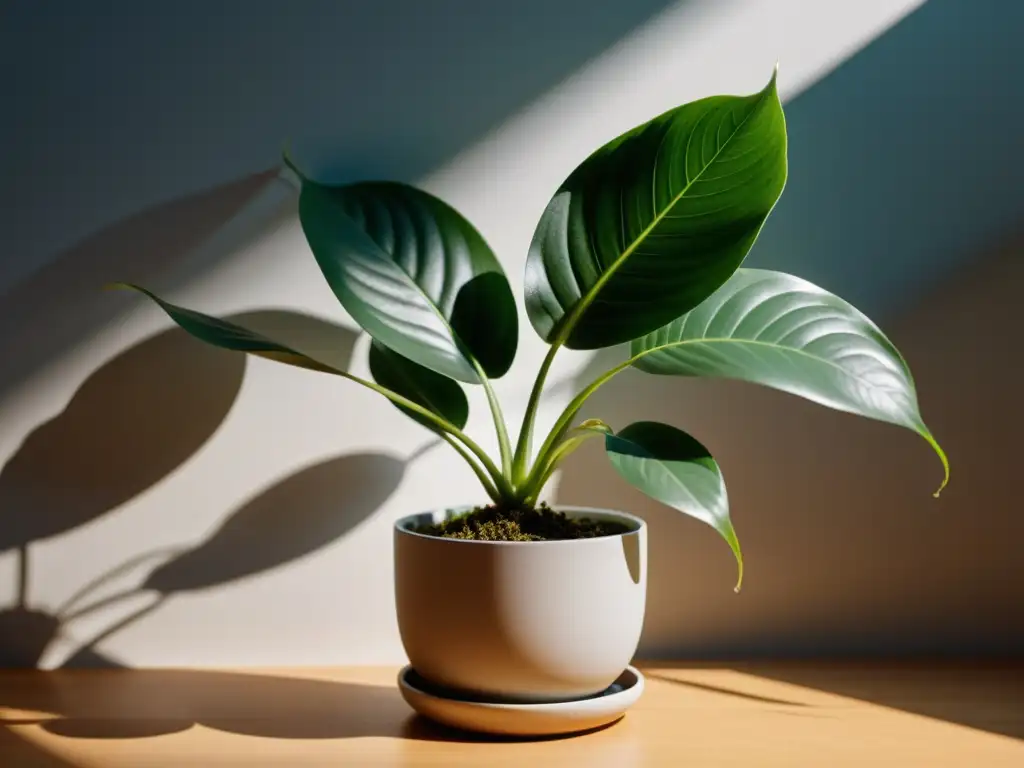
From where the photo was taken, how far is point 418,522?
35.0 inches

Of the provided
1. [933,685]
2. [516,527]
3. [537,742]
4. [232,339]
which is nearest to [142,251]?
Answer: [232,339]

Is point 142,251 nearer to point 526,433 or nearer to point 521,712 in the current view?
point 526,433

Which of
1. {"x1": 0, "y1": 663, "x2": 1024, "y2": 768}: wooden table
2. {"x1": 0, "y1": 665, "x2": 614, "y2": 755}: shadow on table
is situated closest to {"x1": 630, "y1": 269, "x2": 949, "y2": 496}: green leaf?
{"x1": 0, "y1": 663, "x2": 1024, "y2": 768}: wooden table

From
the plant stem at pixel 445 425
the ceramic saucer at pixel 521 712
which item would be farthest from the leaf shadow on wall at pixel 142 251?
the ceramic saucer at pixel 521 712

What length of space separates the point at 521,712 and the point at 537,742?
0.14 ft

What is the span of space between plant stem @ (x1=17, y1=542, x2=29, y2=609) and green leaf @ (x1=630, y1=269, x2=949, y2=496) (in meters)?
0.65

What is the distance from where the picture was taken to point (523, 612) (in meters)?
0.75

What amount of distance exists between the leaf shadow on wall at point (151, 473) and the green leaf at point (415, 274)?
5.6 inches

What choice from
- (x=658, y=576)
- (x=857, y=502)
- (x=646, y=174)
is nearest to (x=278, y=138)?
(x=646, y=174)

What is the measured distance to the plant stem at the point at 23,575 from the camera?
3.30ft

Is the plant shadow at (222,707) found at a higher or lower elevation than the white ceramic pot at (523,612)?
lower

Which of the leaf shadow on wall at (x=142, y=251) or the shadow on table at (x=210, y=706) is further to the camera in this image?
the leaf shadow on wall at (x=142, y=251)

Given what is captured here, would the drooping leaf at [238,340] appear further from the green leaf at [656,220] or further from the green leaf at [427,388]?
the green leaf at [656,220]

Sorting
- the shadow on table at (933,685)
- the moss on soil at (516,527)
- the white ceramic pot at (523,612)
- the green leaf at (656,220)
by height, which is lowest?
the shadow on table at (933,685)
